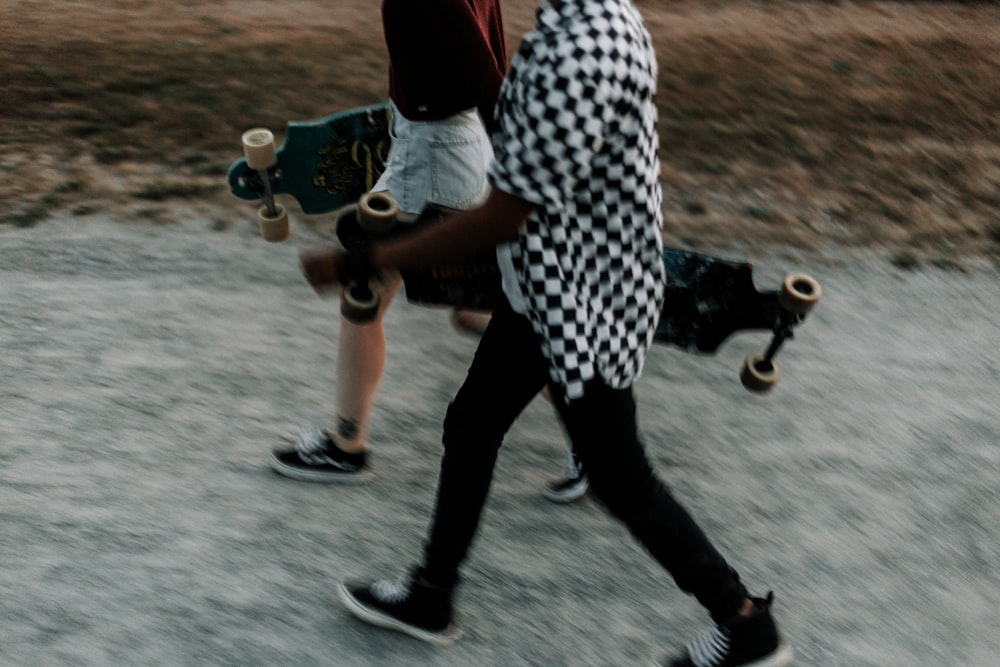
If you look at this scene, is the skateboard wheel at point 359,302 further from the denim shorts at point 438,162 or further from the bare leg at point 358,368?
the denim shorts at point 438,162

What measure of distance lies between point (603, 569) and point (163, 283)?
84.1 inches

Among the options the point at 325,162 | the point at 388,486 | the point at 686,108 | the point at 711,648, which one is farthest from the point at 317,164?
the point at 686,108

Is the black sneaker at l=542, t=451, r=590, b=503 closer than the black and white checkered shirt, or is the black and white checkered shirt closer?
the black and white checkered shirt

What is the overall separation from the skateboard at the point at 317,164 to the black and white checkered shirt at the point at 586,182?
99cm

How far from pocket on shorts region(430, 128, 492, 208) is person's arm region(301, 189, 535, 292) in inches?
20.5

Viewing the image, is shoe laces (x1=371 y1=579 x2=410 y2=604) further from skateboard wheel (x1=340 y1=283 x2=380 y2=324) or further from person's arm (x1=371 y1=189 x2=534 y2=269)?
person's arm (x1=371 y1=189 x2=534 y2=269)

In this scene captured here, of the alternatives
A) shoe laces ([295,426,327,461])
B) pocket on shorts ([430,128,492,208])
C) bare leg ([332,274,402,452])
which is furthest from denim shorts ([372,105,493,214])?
shoe laces ([295,426,327,461])

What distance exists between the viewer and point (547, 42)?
1492 mm

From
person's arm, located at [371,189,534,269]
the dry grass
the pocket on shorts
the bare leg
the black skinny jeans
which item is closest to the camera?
person's arm, located at [371,189,534,269]

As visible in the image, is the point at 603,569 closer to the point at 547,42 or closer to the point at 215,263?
the point at 547,42

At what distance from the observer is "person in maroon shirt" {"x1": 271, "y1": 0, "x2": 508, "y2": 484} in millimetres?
2109

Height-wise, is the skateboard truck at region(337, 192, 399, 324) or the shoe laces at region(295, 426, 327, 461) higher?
the skateboard truck at region(337, 192, 399, 324)

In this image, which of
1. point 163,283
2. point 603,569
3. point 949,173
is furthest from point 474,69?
point 949,173

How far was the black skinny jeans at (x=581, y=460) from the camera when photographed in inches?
72.4
